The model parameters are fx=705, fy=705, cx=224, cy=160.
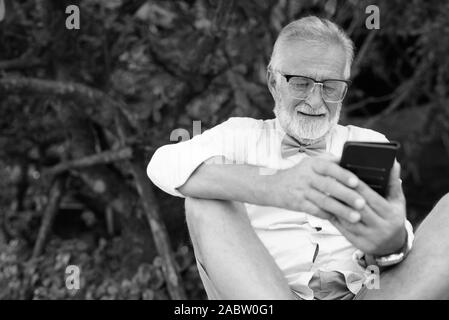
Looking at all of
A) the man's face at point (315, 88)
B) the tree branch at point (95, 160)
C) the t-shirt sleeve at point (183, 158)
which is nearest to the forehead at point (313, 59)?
the man's face at point (315, 88)

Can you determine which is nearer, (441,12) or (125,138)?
(125,138)

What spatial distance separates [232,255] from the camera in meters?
1.74

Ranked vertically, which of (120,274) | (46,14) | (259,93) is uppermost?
(46,14)

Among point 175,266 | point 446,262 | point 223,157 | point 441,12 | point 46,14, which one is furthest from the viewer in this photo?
point 441,12

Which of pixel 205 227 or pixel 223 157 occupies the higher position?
pixel 223 157

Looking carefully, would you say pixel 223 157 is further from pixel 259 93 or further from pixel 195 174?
pixel 259 93

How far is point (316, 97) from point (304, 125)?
100 millimetres

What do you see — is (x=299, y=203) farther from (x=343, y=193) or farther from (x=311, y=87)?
(x=311, y=87)

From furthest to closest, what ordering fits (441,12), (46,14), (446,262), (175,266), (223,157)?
(441,12), (46,14), (175,266), (223,157), (446,262)

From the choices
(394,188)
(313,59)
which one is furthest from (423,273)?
(313,59)

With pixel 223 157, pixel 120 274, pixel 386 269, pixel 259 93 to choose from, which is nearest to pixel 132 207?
pixel 120 274

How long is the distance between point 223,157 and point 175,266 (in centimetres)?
142

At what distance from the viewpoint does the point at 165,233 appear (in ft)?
11.0

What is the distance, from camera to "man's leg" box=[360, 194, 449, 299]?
5.74 ft
